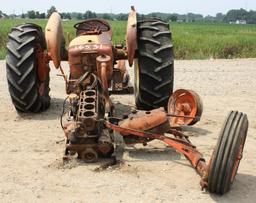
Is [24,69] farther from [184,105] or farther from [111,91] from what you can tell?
[184,105]

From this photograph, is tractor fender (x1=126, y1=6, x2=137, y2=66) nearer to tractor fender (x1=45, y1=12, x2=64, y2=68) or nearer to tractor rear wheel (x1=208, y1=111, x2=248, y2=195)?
tractor fender (x1=45, y1=12, x2=64, y2=68)

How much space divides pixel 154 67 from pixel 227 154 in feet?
9.38

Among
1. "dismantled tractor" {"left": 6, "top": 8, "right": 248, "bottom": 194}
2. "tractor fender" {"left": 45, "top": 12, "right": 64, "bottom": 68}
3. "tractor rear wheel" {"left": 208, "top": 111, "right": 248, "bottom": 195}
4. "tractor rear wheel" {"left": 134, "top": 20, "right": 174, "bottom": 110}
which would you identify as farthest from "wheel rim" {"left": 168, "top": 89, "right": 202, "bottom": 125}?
"tractor rear wheel" {"left": 208, "top": 111, "right": 248, "bottom": 195}

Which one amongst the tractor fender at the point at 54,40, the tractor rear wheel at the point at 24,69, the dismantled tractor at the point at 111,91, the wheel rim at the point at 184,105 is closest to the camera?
the dismantled tractor at the point at 111,91

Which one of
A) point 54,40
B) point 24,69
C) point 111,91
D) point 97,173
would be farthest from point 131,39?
point 97,173

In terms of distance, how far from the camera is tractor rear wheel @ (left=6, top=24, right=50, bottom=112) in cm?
761

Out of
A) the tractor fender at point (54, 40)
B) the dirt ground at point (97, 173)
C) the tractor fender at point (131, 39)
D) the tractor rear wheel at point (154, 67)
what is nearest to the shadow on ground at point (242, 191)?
the dirt ground at point (97, 173)

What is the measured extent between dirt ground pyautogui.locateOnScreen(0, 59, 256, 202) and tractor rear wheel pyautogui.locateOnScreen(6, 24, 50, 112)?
297mm

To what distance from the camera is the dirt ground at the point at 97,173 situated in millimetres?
4723

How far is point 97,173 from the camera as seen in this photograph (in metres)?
5.28

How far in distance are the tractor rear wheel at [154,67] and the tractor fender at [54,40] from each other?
1.19 meters

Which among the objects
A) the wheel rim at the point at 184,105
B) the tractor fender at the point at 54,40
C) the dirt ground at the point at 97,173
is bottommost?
the dirt ground at the point at 97,173

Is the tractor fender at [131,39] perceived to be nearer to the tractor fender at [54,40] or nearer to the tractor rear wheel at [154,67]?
the tractor rear wheel at [154,67]

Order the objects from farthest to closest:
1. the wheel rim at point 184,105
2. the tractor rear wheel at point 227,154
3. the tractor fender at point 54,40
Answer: the tractor fender at point 54,40 → the wheel rim at point 184,105 → the tractor rear wheel at point 227,154
